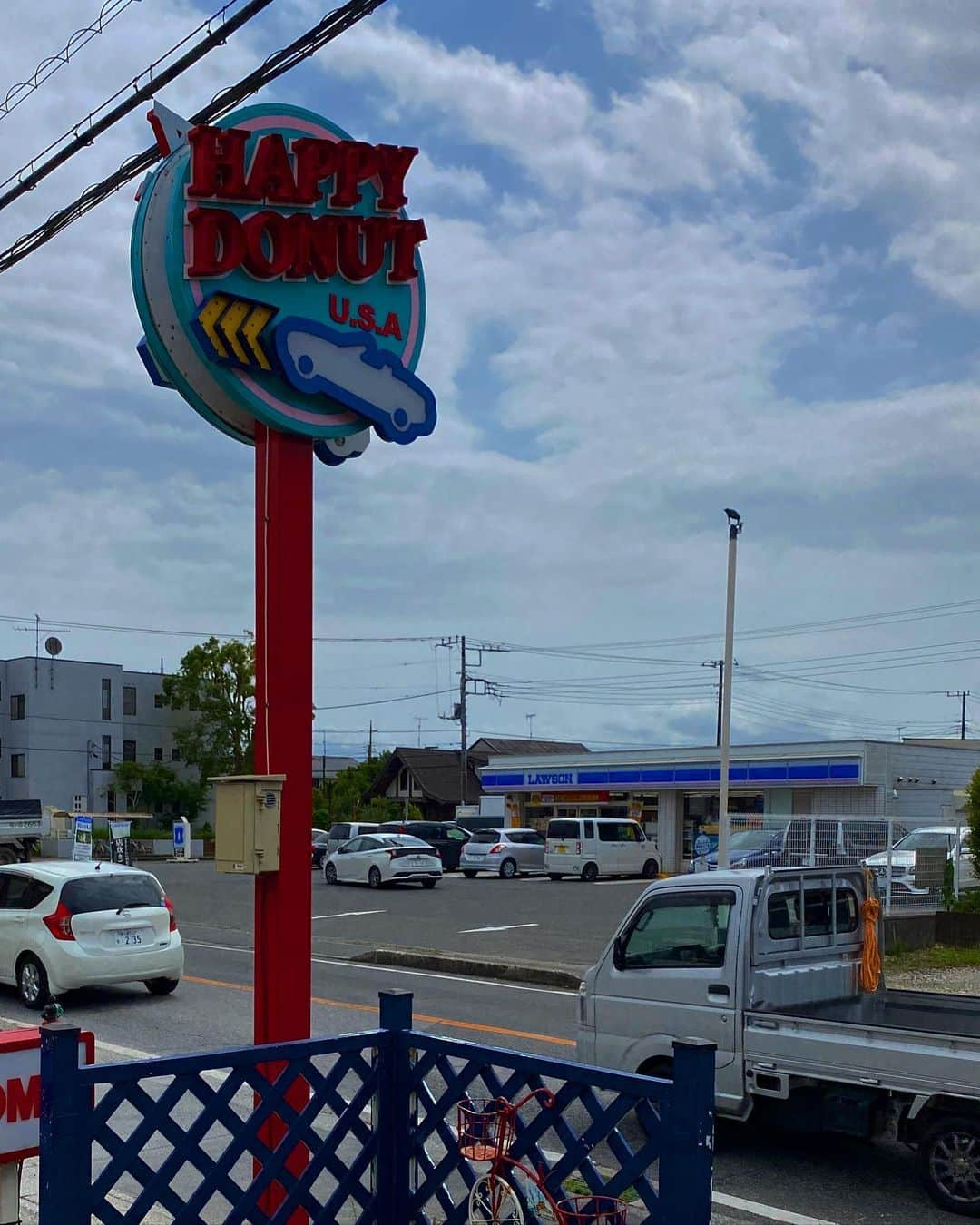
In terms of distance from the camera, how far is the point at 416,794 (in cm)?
6925

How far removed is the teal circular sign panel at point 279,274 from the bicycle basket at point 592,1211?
4.05m

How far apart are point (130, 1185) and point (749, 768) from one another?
37226 millimetres

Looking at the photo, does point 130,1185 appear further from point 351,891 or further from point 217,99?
point 351,891

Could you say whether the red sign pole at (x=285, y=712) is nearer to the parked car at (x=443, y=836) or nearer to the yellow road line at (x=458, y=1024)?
the yellow road line at (x=458, y=1024)

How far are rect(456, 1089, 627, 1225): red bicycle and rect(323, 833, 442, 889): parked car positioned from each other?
30435mm

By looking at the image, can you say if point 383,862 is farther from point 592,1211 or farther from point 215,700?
point 215,700

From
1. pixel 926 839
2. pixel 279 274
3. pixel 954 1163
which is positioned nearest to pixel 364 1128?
pixel 954 1163

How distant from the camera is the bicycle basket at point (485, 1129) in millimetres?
4820

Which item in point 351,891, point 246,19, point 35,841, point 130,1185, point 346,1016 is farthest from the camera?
point 35,841

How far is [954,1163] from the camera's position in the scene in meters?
7.43

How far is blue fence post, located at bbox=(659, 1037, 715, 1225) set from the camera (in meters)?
4.11

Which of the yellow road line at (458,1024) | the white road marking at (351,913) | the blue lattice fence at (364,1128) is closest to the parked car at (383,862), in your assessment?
the white road marking at (351,913)

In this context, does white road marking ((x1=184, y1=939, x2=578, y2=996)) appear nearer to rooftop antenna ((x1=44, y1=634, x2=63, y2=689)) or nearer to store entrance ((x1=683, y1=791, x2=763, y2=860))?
store entrance ((x1=683, y1=791, x2=763, y2=860))

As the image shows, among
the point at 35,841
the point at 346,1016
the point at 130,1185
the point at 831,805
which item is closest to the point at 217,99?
the point at 130,1185
